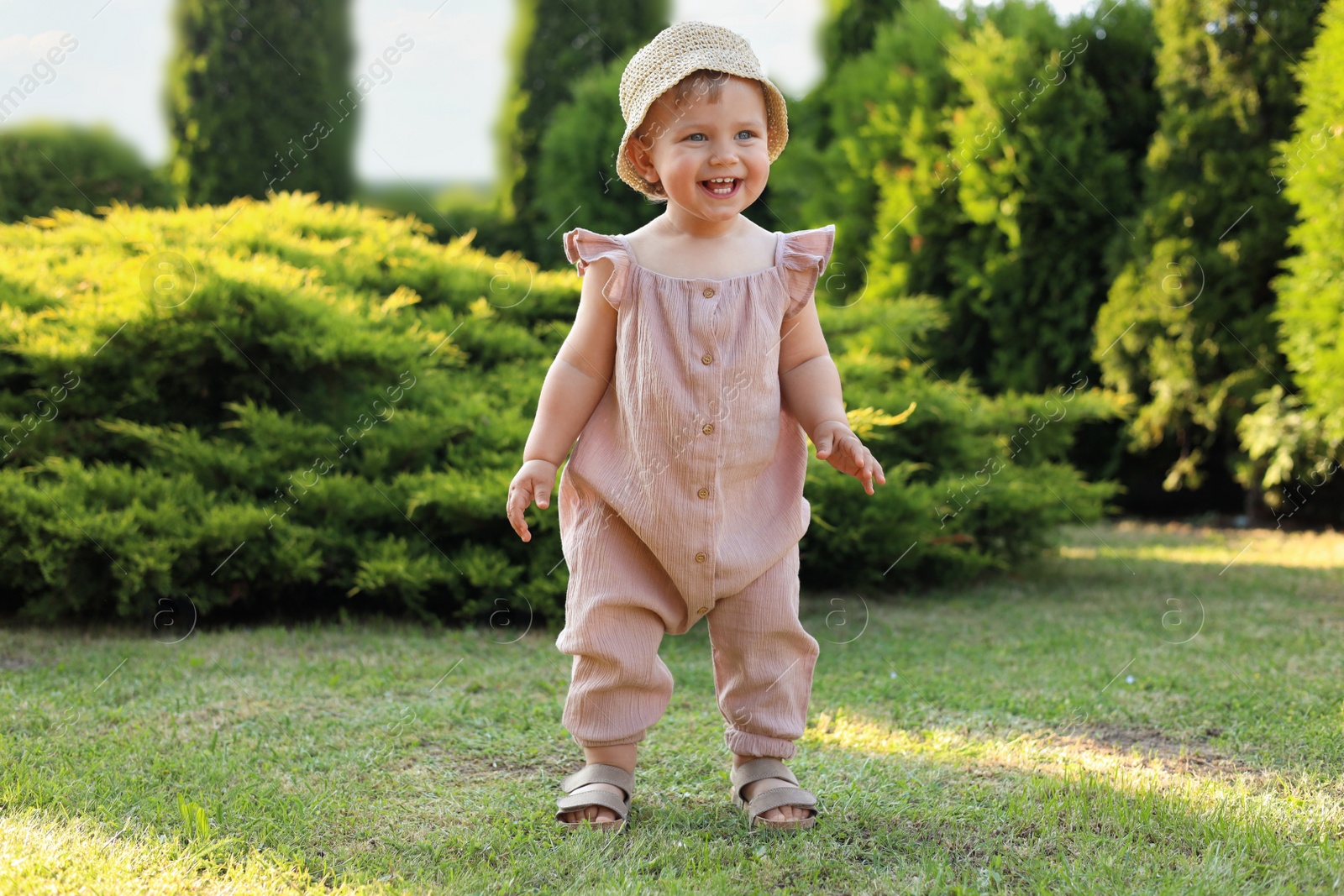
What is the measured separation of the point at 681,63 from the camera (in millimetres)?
2254

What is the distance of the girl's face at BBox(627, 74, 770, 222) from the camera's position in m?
2.26

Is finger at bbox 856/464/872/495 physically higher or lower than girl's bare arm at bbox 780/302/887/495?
lower

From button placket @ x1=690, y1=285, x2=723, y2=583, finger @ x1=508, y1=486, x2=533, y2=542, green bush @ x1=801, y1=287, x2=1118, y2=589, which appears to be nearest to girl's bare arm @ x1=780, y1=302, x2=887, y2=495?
button placket @ x1=690, y1=285, x2=723, y2=583

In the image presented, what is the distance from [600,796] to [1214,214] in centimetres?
649

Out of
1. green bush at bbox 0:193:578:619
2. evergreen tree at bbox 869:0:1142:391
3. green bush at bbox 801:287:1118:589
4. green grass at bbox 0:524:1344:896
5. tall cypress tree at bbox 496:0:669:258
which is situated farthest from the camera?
tall cypress tree at bbox 496:0:669:258

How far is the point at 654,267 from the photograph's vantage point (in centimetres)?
236

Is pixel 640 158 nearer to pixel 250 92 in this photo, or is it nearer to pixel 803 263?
pixel 803 263

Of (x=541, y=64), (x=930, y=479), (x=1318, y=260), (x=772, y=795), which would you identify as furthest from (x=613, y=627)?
(x=541, y=64)

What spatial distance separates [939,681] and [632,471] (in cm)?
188

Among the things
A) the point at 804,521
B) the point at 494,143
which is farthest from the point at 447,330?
the point at 494,143

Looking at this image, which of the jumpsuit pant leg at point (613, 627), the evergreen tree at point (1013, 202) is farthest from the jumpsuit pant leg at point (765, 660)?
the evergreen tree at point (1013, 202)

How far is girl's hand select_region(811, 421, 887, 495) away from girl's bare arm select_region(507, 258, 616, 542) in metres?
0.51

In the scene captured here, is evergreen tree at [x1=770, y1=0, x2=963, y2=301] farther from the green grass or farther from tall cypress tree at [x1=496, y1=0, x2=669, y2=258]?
the green grass

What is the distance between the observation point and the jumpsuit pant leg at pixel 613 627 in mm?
2318
